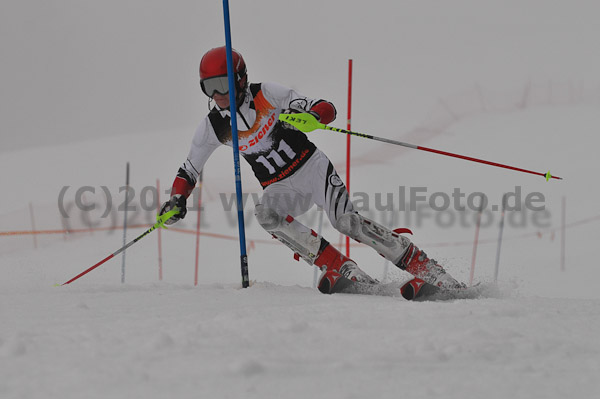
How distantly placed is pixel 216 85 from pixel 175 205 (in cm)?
81

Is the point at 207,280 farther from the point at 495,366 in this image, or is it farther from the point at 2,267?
the point at 495,366

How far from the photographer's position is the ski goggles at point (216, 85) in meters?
3.44

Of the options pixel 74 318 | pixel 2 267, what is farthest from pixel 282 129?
pixel 2 267

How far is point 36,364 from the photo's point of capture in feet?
5.35

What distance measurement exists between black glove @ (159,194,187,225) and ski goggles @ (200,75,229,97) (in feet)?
2.33

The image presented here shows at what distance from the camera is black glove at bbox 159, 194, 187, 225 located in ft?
12.0

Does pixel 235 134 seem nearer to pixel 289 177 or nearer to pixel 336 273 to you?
pixel 289 177

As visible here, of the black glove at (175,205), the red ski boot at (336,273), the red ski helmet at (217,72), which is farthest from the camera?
the black glove at (175,205)

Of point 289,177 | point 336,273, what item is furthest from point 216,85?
point 336,273

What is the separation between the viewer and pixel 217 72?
3428mm

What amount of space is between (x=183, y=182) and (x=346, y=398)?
2.59 metres

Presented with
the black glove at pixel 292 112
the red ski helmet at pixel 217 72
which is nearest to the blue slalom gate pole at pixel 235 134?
the red ski helmet at pixel 217 72

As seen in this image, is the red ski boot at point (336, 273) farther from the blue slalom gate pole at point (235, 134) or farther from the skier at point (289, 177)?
the blue slalom gate pole at point (235, 134)

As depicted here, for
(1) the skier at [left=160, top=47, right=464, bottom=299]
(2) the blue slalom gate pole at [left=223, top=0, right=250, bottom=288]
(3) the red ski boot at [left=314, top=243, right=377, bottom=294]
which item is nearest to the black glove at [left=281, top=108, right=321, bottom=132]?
(1) the skier at [left=160, top=47, right=464, bottom=299]
